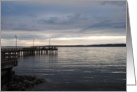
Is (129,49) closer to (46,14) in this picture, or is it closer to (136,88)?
(136,88)

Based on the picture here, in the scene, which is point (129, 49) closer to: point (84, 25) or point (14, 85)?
point (14, 85)

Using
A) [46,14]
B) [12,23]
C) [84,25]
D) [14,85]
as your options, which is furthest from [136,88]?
[84,25]

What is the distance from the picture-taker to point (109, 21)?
492 inches

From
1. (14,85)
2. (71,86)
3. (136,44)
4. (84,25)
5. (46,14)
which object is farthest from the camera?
(84,25)

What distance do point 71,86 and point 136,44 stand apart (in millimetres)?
6700

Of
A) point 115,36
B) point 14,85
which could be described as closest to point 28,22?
point 14,85

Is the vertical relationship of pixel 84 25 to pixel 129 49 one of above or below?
above

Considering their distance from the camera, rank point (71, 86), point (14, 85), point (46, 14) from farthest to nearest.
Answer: point (71, 86) → point (14, 85) → point (46, 14)

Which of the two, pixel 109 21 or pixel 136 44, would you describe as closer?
pixel 136 44

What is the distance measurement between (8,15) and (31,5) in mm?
884

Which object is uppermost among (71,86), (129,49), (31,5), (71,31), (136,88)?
(31,5)

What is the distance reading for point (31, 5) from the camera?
9.43 meters

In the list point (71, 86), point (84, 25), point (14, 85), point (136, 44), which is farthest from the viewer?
point (84, 25)

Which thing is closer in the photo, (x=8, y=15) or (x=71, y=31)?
(x=8, y=15)
